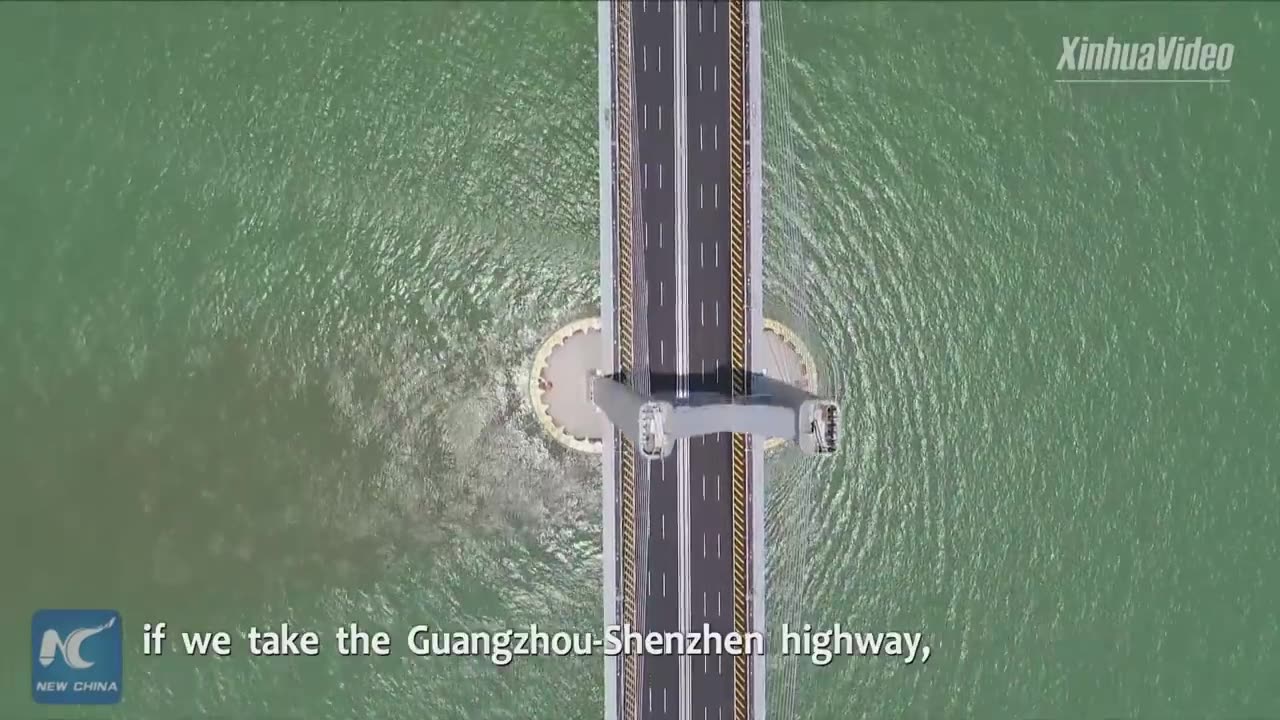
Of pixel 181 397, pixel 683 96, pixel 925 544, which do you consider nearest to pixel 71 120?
pixel 181 397

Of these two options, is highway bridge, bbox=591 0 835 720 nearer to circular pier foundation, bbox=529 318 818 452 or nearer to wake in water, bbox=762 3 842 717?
wake in water, bbox=762 3 842 717

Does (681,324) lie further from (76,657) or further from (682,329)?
(76,657)

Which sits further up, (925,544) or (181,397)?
(181,397)

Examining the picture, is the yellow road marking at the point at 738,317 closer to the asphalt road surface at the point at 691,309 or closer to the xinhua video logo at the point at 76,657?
the asphalt road surface at the point at 691,309

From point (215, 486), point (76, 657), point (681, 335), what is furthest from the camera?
point (215, 486)

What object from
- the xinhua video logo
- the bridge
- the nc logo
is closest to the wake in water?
the bridge

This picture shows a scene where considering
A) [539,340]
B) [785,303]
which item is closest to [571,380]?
[539,340]

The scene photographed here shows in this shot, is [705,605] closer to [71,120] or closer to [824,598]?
[824,598]
